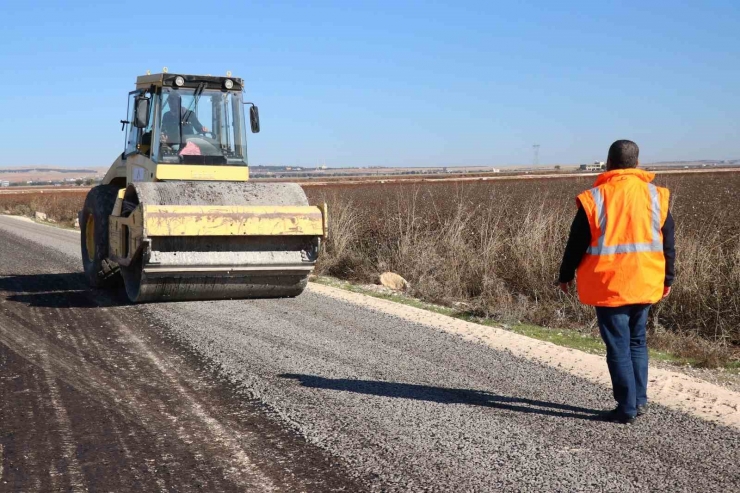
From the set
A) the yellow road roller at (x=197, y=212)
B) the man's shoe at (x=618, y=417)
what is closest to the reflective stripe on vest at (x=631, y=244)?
the man's shoe at (x=618, y=417)

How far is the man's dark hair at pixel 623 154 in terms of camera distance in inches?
201

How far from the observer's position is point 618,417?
521 centimetres

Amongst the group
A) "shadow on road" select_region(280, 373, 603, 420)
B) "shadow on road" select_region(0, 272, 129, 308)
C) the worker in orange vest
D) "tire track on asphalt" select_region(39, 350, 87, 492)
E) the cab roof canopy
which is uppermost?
the cab roof canopy

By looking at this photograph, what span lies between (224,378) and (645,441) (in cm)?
322

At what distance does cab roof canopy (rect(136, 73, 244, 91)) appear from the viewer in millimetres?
10469

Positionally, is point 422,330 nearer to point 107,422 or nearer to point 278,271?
point 278,271

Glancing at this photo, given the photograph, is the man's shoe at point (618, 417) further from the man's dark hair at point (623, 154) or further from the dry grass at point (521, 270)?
the dry grass at point (521, 270)

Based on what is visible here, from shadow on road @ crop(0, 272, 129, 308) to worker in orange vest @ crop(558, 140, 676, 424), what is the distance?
6.73 meters

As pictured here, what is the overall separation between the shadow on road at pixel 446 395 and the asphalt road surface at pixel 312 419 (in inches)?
0.9

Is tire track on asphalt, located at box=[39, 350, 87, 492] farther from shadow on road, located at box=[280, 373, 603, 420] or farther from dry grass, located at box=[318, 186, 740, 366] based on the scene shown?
dry grass, located at box=[318, 186, 740, 366]

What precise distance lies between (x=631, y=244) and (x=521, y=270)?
655 centimetres

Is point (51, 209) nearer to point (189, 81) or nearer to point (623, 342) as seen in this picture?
point (189, 81)

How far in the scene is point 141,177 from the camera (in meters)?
10.9

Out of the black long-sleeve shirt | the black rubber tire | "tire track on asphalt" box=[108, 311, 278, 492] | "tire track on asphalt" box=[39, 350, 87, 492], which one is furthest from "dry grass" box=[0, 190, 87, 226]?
the black long-sleeve shirt
